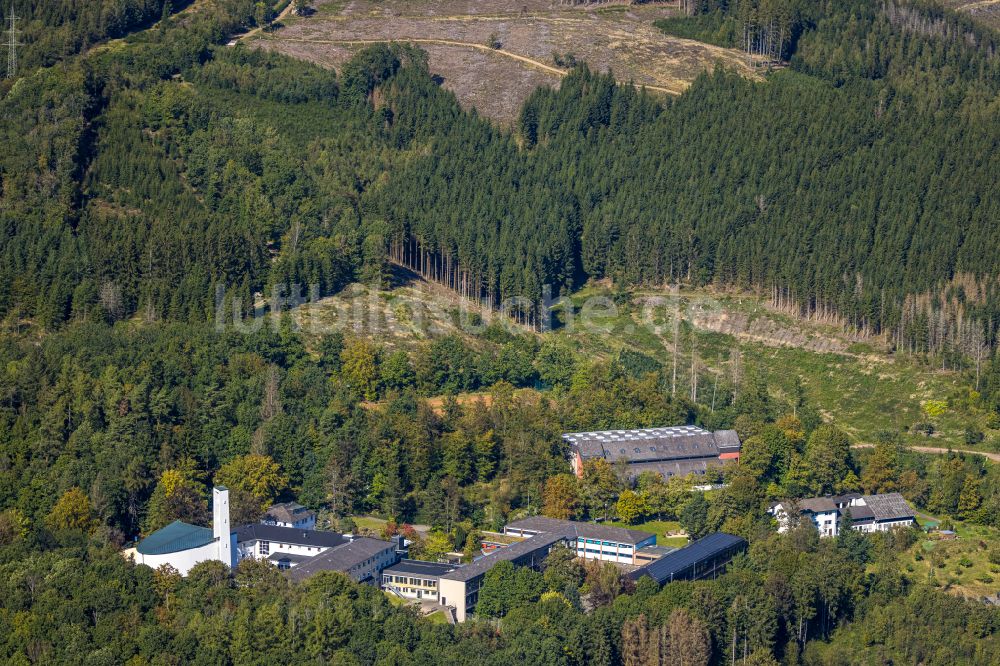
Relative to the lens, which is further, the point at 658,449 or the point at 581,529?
the point at 658,449

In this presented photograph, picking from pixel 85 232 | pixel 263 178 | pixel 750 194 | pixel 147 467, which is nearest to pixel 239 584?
pixel 147 467

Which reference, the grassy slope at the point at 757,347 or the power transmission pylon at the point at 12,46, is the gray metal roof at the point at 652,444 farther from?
the power transmission pylon at the point at 12,46

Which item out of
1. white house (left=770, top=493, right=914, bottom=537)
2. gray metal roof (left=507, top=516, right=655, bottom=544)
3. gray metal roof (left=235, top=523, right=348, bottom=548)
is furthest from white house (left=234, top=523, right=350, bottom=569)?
white house (left=770, top=493, right=914, bottom=537)

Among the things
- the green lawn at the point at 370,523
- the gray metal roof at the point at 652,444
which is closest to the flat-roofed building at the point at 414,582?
the green lawn at the point at 370,523

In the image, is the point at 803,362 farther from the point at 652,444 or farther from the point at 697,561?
the point at 697,561

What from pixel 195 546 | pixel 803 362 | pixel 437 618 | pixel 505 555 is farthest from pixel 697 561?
pixel 803 362

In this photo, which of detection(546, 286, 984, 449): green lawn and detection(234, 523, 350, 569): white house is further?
detection(546, 286, 984, 449): green lawn

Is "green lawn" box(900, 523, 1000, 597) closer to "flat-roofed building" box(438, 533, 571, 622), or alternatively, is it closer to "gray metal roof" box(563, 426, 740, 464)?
"gray metal roof" box(563, 426, 740, 464)
